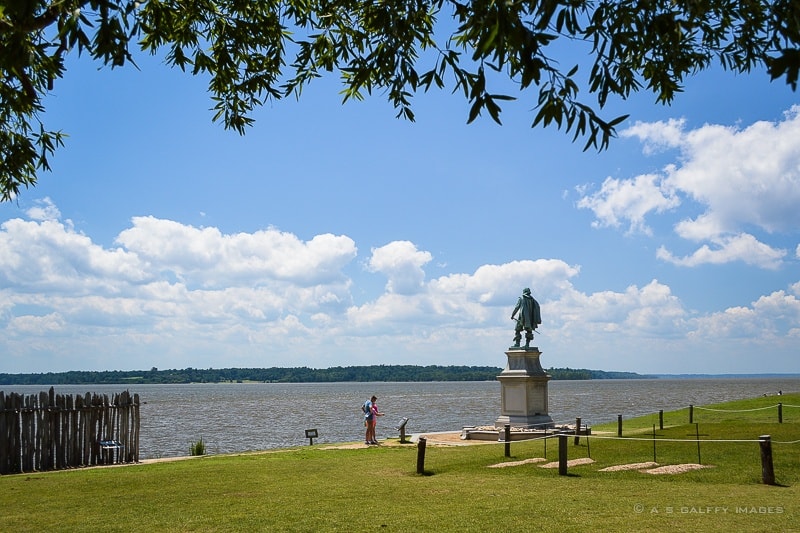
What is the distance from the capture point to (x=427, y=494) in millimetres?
12391

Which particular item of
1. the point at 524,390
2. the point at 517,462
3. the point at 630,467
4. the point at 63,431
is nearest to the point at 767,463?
the point at 630,467

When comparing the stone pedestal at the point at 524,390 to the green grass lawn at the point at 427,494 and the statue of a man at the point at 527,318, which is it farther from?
the green grass lawn at the point at 427,494

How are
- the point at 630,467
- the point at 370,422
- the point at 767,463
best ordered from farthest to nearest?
1. the point at 370,422
2. the point at 630,467
3. the point at 767,463

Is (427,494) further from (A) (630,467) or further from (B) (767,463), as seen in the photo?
(B) (767,463)

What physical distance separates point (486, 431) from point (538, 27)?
72.7 ft

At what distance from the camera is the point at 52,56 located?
264 inches

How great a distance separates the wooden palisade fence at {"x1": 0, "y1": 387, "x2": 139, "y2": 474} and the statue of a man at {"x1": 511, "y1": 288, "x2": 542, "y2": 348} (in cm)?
1345

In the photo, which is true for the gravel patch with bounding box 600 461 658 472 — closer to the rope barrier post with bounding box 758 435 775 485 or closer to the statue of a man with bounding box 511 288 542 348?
the rope barrier post with bounding box 758 435 775 485

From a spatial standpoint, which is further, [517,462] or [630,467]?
[517,462]

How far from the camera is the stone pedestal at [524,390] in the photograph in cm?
2625

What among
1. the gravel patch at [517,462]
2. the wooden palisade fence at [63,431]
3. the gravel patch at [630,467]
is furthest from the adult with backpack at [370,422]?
the gravel patch at [630,467]

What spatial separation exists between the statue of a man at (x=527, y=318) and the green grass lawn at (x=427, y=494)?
8121 millimetres

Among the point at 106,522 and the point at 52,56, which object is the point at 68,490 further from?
the point at 52,56

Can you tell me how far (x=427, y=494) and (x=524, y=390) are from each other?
14.4m
